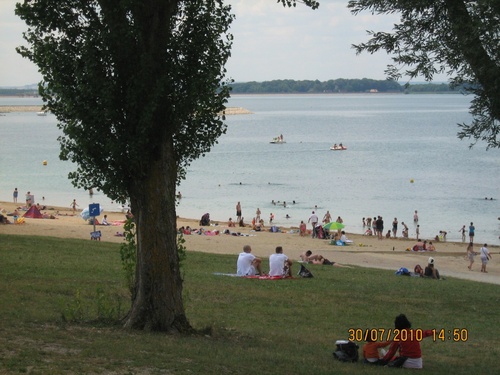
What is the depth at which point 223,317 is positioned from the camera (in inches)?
556

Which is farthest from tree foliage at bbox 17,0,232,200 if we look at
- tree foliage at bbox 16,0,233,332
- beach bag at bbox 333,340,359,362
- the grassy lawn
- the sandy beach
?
the sandy beach

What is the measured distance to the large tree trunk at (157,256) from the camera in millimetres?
11430

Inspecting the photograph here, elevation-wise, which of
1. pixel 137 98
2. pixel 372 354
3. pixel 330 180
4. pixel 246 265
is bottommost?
pixel 372 354

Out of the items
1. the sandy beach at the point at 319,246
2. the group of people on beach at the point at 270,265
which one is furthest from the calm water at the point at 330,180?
the group of people on beach at the point at 270,265

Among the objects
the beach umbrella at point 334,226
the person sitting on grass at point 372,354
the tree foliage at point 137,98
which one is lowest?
the person sitting on grass at point 372,354

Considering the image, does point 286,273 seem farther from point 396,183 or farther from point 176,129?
point 396,183

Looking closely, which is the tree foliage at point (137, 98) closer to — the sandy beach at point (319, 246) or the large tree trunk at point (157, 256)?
the large tree trunk at point (157, 256)

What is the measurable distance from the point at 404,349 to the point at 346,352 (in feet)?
2.52

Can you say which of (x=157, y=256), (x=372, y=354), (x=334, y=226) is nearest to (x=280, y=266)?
(x=157, y=256)

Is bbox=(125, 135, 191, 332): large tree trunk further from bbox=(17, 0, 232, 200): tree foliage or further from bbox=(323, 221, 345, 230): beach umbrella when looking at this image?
bbox=(323, 221, 345, 230): beach umbrella

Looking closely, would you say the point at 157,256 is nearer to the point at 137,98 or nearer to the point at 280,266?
the point at 137,98

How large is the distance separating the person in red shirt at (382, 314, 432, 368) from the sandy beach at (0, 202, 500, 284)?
523 inches

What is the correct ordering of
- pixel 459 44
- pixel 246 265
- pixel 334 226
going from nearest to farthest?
pixel 459 44 < pixel 246 265 < pixel 334 226

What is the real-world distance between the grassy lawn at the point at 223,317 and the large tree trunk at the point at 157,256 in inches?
15.0
